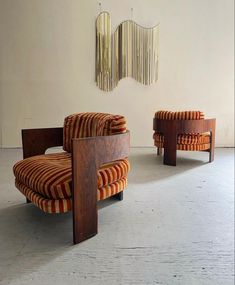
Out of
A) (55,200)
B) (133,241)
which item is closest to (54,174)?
(55,200)

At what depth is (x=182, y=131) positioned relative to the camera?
3332 millimetres

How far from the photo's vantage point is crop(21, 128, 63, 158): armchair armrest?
216 cm

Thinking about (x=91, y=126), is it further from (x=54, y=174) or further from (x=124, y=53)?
(x=124, y=53)

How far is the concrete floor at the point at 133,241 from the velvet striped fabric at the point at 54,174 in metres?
0.27

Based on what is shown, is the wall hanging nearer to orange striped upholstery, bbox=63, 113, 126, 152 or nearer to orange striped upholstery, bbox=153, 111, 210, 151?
orange striped upholstery, bbox=153, 111, 210, 151

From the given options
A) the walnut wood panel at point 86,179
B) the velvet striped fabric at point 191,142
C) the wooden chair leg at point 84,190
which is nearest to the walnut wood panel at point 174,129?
the velvet striped fabric at point 191,142

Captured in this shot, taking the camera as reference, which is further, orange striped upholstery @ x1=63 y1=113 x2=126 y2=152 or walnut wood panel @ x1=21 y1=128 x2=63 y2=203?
walnut wood panel @ x1=21 y1=128 x2=63 y2=203

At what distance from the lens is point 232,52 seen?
4.67 m

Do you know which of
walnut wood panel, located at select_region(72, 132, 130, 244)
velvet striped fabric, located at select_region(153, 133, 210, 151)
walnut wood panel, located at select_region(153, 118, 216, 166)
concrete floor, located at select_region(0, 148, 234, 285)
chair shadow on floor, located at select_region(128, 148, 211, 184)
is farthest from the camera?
velvet striped fabric, located at select_region(153, 133, 210, 151)

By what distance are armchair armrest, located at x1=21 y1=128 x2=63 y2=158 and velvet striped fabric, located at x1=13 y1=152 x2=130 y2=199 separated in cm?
18

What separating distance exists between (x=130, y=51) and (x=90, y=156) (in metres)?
3.33

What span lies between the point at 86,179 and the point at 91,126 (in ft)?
2.37

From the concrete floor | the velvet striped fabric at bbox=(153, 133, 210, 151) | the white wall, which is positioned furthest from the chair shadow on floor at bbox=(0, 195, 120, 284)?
the white wall

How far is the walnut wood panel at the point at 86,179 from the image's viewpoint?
1.53 meters
